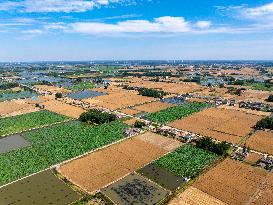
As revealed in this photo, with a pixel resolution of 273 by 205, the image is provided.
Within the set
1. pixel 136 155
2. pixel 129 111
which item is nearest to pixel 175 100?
pixel 129 111

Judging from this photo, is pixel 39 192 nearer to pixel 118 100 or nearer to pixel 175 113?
pixel 175 113

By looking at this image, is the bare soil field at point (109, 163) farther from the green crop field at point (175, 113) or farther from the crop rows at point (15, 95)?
the crop rows at point (15, 95)

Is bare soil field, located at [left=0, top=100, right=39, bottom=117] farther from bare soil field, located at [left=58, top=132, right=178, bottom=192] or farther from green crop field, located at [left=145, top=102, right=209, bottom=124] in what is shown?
bare soil field, located at [left=58, top=132, right=178, bottom=192]

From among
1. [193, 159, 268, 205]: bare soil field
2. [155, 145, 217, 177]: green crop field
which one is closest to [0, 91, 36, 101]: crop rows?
[155, 145, 217, 177]: green crop field

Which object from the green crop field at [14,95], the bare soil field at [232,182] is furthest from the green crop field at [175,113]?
the green crop field at [14,95]

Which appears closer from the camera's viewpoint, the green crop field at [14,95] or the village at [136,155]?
the village at [136,155]

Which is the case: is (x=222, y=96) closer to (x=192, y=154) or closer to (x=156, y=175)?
(x=192, y=154)
